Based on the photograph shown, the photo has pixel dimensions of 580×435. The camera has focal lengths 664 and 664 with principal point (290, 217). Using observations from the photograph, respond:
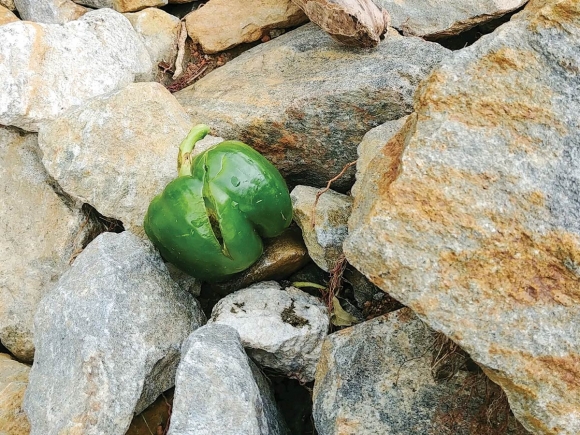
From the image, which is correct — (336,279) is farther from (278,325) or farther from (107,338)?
(107,338)

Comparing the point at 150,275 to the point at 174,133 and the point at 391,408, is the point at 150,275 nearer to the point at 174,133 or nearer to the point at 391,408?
the point at 174,133

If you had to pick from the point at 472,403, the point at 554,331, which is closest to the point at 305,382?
the point at 472,403

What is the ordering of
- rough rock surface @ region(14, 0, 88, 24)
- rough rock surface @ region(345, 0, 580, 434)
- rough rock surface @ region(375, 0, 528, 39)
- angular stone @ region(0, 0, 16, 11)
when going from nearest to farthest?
rough rock surface @ region(345, 0, 580, 434), rough rock surface @ region(375, 0, 528, 39), rough rock surface @ region(14, 0, 88, 24), angular stone @ region(0, 0, 16, 11)

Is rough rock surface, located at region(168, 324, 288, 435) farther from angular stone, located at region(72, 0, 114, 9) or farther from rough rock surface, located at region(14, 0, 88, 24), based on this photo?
angular stone, located at region(72, 0, 114, 9)

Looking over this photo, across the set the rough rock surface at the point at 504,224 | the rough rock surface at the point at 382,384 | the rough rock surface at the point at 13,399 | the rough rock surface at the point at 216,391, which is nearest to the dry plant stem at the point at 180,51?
the rough rock surface at the point at 13,399

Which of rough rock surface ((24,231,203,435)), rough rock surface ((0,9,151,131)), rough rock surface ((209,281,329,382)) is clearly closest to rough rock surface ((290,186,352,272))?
rough rock surface ((209,281,329,382))

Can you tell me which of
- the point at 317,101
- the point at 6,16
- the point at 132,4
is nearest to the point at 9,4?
the point at 6,16

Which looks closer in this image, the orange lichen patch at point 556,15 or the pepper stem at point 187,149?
the orange lichen patch at point 556,15

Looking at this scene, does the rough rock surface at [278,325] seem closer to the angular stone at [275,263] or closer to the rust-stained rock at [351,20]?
the angular stone at [275,263]
